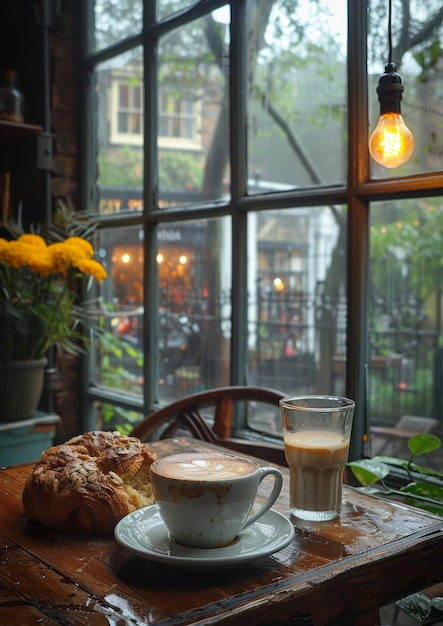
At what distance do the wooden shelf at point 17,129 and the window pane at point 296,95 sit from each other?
82 centimetres

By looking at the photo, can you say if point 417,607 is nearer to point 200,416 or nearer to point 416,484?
point 416,484

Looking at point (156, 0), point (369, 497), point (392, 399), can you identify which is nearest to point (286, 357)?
point (392, 399)

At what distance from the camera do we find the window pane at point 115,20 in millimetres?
2596

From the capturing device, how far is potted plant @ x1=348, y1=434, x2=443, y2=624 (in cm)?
125

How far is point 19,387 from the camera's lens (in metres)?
2.24

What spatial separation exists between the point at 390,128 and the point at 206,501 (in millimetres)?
916

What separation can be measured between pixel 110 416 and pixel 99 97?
132 cm

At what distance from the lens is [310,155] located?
375cm

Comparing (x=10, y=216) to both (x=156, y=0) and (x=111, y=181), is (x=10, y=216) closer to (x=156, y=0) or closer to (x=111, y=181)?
(x=111, y=181)

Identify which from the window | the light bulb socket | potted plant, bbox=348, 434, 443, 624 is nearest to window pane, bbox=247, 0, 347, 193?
the window

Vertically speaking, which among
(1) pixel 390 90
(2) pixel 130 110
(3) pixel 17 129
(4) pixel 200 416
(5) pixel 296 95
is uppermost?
(5) pixel 296 95

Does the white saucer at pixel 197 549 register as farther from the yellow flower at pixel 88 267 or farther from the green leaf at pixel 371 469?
the yellow flower at pixel 88 267

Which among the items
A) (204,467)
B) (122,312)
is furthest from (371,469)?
(122,312)

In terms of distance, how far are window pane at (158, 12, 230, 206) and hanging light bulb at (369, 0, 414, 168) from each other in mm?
1015
